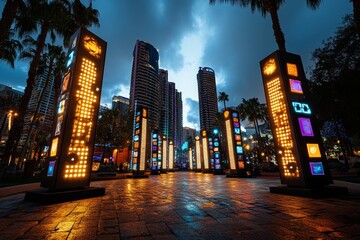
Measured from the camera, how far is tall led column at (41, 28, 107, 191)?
624 centimetres

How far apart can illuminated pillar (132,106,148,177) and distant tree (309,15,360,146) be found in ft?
62.7

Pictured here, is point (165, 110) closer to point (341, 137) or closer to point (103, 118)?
point (103, 118)

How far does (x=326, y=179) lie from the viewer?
6684 mm

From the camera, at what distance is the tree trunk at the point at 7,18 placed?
8.41 m

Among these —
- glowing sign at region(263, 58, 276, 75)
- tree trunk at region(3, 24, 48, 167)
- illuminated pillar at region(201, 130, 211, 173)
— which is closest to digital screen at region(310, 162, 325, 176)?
glowing sign at region(263, 58, 276, 75)

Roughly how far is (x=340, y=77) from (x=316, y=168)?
43.7 feet

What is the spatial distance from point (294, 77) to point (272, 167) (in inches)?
988

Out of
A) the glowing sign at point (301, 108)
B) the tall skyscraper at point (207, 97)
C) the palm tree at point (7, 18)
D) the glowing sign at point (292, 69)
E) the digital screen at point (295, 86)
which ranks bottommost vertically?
the glowing sign at point (301, 108)

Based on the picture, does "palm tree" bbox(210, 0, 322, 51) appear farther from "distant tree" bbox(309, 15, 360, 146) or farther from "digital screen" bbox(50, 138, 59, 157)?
"digital screen" bbox(50, 138, 59, 157)

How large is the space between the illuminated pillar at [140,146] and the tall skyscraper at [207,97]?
306 feet

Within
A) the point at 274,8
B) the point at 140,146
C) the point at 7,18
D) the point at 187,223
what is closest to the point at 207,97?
the point at 140,146

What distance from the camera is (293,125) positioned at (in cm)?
713

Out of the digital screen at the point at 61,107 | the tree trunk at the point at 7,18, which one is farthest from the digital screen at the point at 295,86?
the tree trunk at the point at 7,18

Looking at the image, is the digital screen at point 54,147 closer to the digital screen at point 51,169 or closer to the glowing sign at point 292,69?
the digital screen at point 51,169
